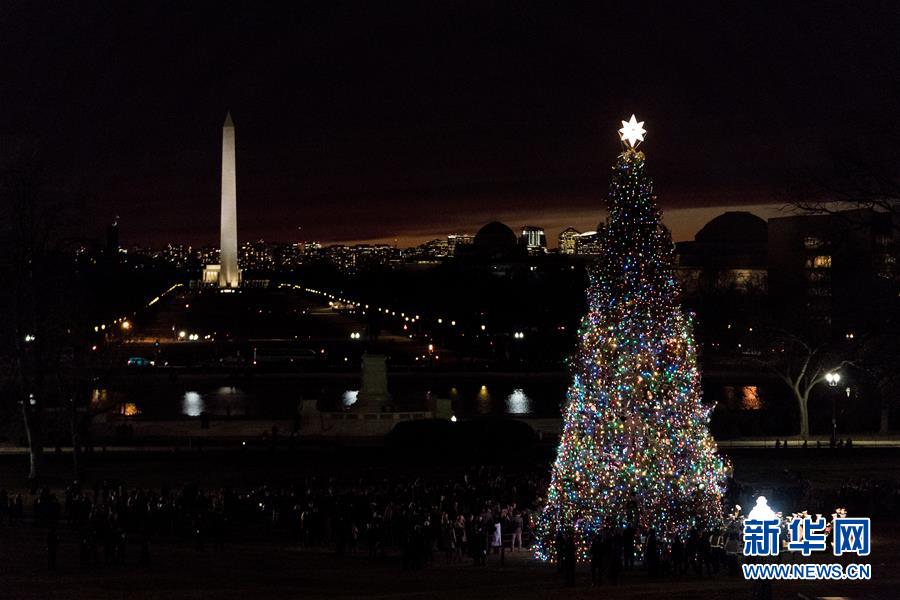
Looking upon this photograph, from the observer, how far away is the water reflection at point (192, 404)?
53947mm

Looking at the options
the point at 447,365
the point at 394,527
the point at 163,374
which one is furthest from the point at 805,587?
the point at 447,365

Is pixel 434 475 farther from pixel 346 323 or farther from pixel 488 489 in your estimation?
pixel 346 323

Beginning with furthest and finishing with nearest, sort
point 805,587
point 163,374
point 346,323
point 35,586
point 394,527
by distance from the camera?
1. point 346,323
2. point 163,374
3. point 394,527
4. point 35,586
5. point 805,587

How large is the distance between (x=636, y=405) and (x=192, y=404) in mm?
40218

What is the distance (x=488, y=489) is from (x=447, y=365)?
4741 centimetres

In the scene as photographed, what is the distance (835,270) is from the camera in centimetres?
4816

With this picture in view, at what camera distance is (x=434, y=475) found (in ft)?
108

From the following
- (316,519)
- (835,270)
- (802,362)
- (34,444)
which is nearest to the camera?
(316,519)

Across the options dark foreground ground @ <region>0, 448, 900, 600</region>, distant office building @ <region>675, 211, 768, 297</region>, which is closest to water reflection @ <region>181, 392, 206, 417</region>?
dark foreground ground @ <region>0, 448, 900, 600</region>

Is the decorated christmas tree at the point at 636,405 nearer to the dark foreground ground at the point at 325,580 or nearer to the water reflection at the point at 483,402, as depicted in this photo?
the dark foreground ground at the point at 325,580

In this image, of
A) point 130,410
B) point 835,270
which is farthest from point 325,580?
point 130,410

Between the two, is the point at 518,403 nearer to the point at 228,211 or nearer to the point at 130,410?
the point at 130,410

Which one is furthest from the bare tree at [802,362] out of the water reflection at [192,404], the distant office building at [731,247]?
the distant office building at [731,247]

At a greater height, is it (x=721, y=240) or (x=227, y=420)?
(x=721, y=240)
